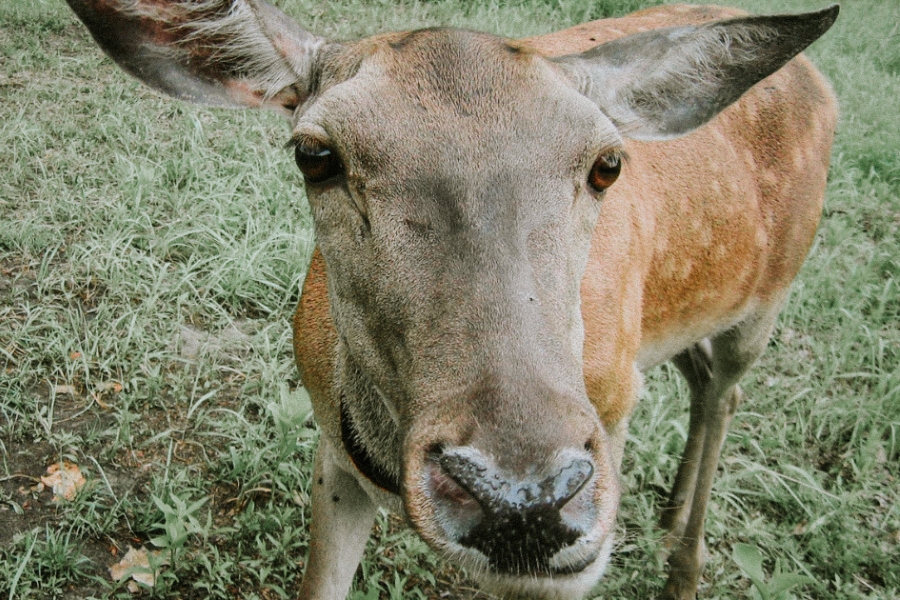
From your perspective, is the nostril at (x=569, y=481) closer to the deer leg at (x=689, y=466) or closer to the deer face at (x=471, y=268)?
the deer face at (x=471, y=268)

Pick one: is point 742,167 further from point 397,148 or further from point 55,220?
point 55,220

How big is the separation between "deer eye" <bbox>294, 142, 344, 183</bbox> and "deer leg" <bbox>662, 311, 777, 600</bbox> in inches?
116

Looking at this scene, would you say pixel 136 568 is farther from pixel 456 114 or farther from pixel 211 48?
pixel 456 114

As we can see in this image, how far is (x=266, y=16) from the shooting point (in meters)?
2.54

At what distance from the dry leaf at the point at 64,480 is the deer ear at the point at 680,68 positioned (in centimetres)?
290

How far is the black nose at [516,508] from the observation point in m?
1.62

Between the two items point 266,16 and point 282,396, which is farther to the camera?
point 282,396

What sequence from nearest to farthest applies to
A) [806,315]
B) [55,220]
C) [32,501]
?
[32,501] < [55,220] < [806,315]

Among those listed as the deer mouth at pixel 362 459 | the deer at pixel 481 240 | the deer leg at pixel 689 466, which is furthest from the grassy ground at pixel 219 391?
the deer mouth at pixel 362 459

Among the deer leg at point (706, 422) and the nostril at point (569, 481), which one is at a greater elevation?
the nostril at point (569, 481)

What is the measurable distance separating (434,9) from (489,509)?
8736 millimetres

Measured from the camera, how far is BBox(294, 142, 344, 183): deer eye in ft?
7.37

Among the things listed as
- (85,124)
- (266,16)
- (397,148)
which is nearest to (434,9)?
(85,124)

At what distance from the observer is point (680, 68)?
9.29ft
